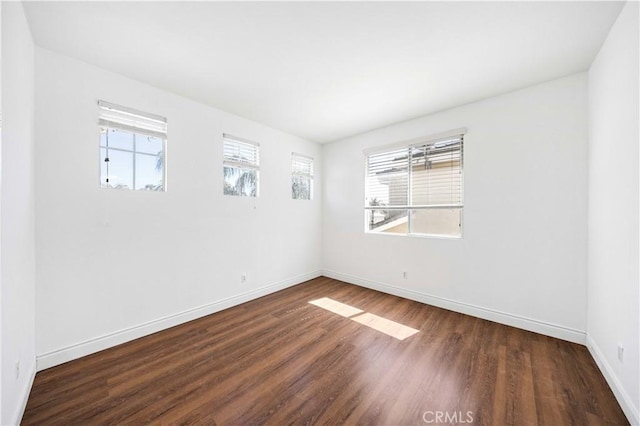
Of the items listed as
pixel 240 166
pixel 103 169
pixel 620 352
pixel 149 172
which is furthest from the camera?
pixel 240 166

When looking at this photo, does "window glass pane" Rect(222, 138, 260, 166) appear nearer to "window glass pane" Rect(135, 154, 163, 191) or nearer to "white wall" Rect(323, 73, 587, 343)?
"window glass pane" Rect(135, 154, 163, 191)

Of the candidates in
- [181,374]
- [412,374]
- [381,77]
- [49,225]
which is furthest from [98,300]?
[381,77]

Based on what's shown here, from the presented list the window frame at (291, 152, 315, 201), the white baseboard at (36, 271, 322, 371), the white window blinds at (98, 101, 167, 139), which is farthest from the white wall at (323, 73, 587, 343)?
the white window blinds at (98, 101, 167, 139)

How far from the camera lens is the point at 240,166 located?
11.7 ft

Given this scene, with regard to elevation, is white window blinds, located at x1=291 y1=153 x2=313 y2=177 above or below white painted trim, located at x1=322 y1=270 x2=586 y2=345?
above

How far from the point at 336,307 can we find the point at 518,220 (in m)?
2.48

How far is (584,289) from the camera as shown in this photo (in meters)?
2.40

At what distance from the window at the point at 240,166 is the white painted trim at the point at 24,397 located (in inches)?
92.1

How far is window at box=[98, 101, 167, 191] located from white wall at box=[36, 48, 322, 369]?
8 centimetres

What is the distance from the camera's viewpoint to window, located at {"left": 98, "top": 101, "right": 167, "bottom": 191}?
7.88 ft

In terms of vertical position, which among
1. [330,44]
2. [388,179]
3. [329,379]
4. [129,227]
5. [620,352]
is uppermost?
[330,44]

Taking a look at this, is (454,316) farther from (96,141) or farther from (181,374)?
(96,141)

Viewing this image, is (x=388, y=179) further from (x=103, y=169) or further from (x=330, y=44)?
(x=103, y=169)

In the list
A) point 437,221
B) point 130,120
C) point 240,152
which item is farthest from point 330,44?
point 437,221
